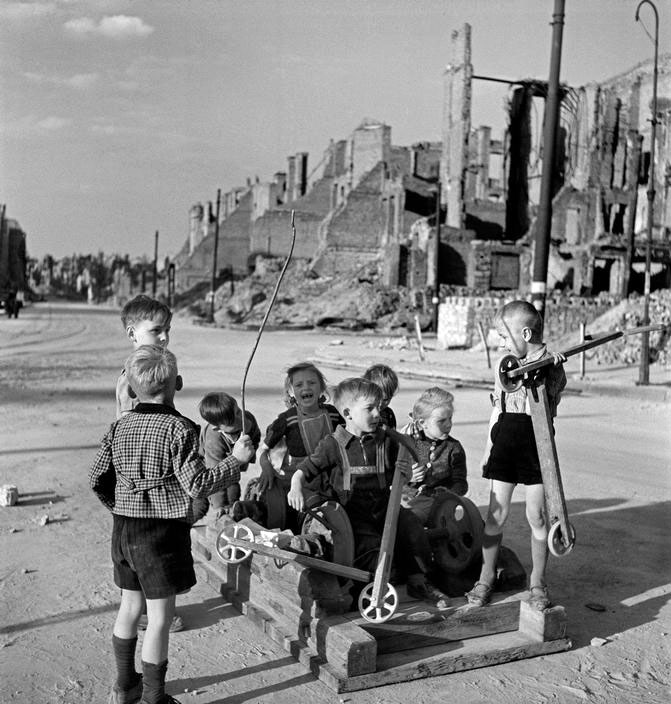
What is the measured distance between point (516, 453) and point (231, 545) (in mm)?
1492

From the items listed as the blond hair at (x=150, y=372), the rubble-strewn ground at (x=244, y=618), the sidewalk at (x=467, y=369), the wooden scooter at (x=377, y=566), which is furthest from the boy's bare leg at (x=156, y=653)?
the sidewalk at (x=467, y=369)

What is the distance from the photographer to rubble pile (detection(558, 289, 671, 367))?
19641 mm

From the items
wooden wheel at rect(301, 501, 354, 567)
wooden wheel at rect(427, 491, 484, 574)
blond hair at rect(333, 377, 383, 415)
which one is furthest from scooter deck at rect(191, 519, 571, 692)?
blond hair at rect(333, 377, 383, 415)

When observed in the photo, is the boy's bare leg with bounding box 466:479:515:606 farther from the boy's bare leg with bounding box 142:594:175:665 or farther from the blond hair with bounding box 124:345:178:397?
the blond hair with bounding box 124:345:178:397

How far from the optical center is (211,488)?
10.6 ft

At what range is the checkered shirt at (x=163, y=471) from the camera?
325 centimetres

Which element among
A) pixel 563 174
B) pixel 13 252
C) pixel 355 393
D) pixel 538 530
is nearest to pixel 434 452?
pixel 538 530

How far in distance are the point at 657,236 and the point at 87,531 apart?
43714 mm

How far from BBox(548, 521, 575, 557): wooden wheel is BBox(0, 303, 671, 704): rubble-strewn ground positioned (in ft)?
1.78

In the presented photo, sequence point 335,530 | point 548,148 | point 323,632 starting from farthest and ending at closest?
point 548,148, point 335,530, point 323,632

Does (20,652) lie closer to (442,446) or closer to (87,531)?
(87,531)

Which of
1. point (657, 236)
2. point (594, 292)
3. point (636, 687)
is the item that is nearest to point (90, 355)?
point (636, 687)

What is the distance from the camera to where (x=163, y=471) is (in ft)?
10.8

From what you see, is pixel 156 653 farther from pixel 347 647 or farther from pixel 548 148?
pixel 548 148
